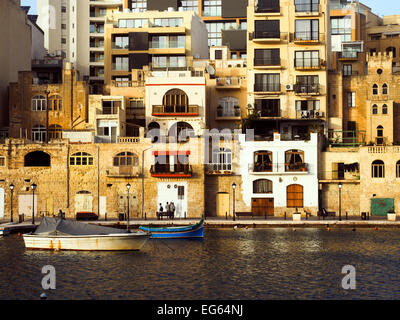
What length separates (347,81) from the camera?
82.8 m

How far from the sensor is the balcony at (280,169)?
69.7 m

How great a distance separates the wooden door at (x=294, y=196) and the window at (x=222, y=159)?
6.59m

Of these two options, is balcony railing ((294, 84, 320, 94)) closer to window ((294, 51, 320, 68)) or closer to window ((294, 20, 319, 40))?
window ((294, 51, 320, 68))

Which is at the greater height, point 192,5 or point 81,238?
point 192,5

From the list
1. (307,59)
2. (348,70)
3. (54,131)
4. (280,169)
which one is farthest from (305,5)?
(54,131)

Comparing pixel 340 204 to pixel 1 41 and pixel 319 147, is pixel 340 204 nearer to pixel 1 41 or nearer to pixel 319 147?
pixel 319 147

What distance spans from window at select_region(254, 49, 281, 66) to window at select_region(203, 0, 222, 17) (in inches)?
1769

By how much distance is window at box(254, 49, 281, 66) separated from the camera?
80.6 meters

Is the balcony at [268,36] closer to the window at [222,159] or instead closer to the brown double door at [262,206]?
the window at [222,159]

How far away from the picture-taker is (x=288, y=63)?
265 feet

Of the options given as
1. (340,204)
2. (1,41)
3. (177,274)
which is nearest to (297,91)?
(340,204)

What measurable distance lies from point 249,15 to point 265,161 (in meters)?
20.6

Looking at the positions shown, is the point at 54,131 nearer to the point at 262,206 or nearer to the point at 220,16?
the point at 262,206

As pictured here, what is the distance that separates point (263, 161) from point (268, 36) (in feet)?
58.6
